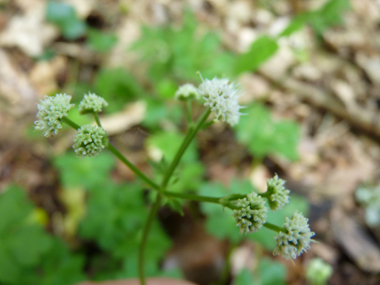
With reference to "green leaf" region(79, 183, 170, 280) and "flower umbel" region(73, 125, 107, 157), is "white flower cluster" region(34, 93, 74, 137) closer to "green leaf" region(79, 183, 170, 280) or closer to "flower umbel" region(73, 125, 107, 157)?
"flower umbel" region(73, 125, 107, 157)

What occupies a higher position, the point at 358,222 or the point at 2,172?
the point at 2,172

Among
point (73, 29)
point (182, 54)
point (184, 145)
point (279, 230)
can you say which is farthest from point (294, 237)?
point (73, 29)

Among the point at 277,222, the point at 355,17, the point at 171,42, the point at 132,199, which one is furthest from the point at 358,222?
the point at 355,17

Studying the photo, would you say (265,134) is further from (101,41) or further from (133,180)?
(101,41)

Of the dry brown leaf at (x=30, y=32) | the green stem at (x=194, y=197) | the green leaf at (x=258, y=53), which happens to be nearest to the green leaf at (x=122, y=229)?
the green stem at (x=194, y=197)

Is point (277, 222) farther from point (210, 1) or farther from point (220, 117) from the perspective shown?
point (210, 1)

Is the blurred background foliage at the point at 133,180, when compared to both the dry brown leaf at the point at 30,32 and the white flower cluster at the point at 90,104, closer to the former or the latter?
the dry brown leaf at the point at 30,32

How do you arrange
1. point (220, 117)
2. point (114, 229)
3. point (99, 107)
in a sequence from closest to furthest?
point (99, 107) → point (220, 117) → point (114, 229)
